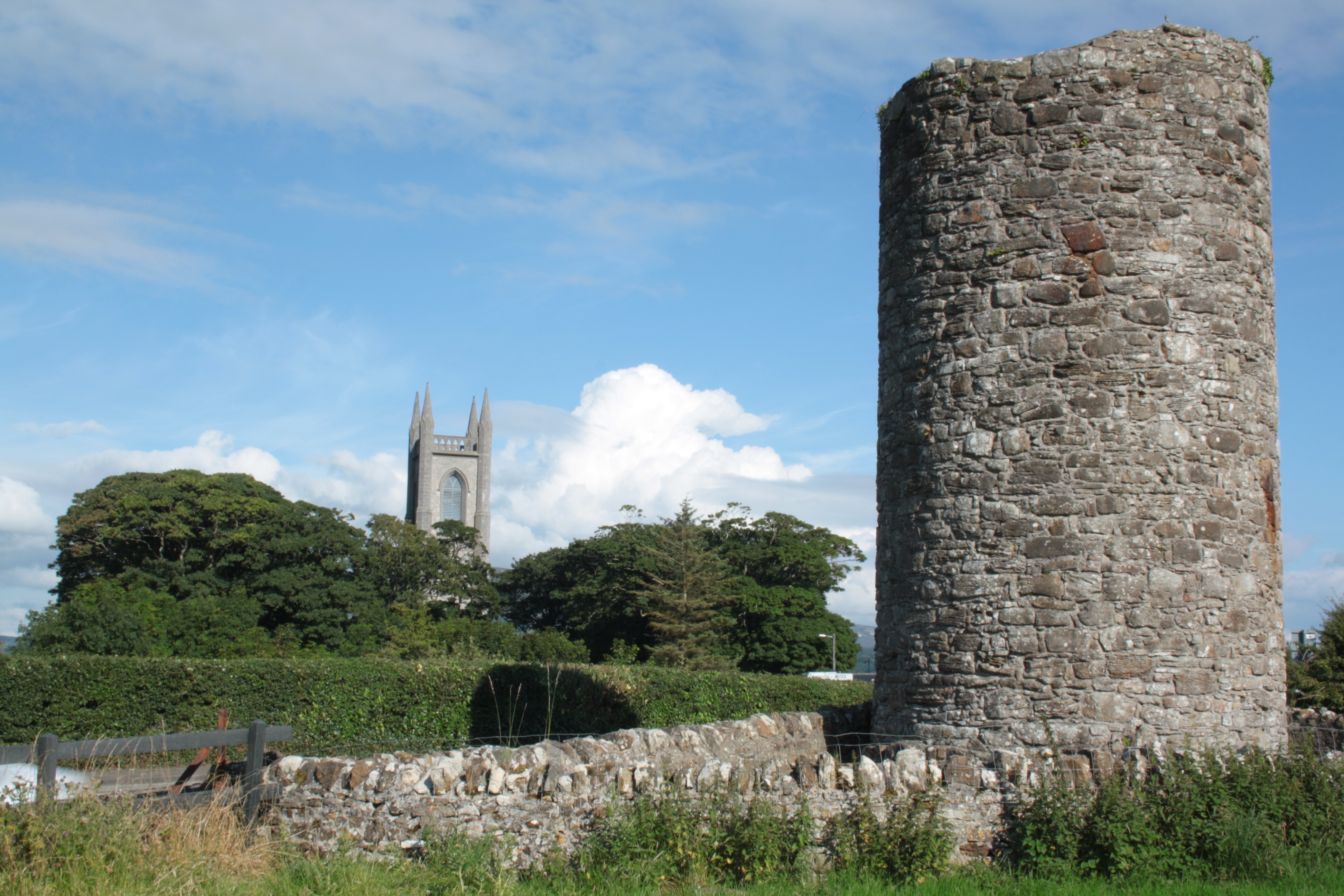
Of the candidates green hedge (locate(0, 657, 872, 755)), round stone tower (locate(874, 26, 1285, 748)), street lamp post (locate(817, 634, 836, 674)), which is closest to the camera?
round stone tower (locate(874, 26, 1285, 748))

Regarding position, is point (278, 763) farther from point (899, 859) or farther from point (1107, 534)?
point (1107, 534)

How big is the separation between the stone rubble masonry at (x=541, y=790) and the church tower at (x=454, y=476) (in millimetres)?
103212

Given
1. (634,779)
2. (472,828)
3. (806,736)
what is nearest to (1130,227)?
(806,736)

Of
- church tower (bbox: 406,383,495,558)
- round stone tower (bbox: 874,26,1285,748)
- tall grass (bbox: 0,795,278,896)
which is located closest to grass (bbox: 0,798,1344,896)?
tall grass (bbox: 0,795,278,896)

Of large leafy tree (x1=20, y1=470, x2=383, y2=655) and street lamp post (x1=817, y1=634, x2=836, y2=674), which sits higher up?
large leafy tree (x1=20, y1=470, x2=383, y2=655)

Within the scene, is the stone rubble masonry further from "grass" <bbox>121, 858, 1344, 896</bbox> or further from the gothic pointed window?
the gothic pointed window

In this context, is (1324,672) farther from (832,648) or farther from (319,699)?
(832,648)

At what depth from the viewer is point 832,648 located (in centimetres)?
4872

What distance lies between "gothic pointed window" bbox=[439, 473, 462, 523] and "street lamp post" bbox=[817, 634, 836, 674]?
68.9m

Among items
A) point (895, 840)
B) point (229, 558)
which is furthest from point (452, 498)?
point (895, 840)

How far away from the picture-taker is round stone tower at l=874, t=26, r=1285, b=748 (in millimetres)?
7363

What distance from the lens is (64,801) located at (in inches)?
225

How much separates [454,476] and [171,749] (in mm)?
107364

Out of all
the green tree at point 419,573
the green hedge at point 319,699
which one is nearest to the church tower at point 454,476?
the green tree at point 419,573
